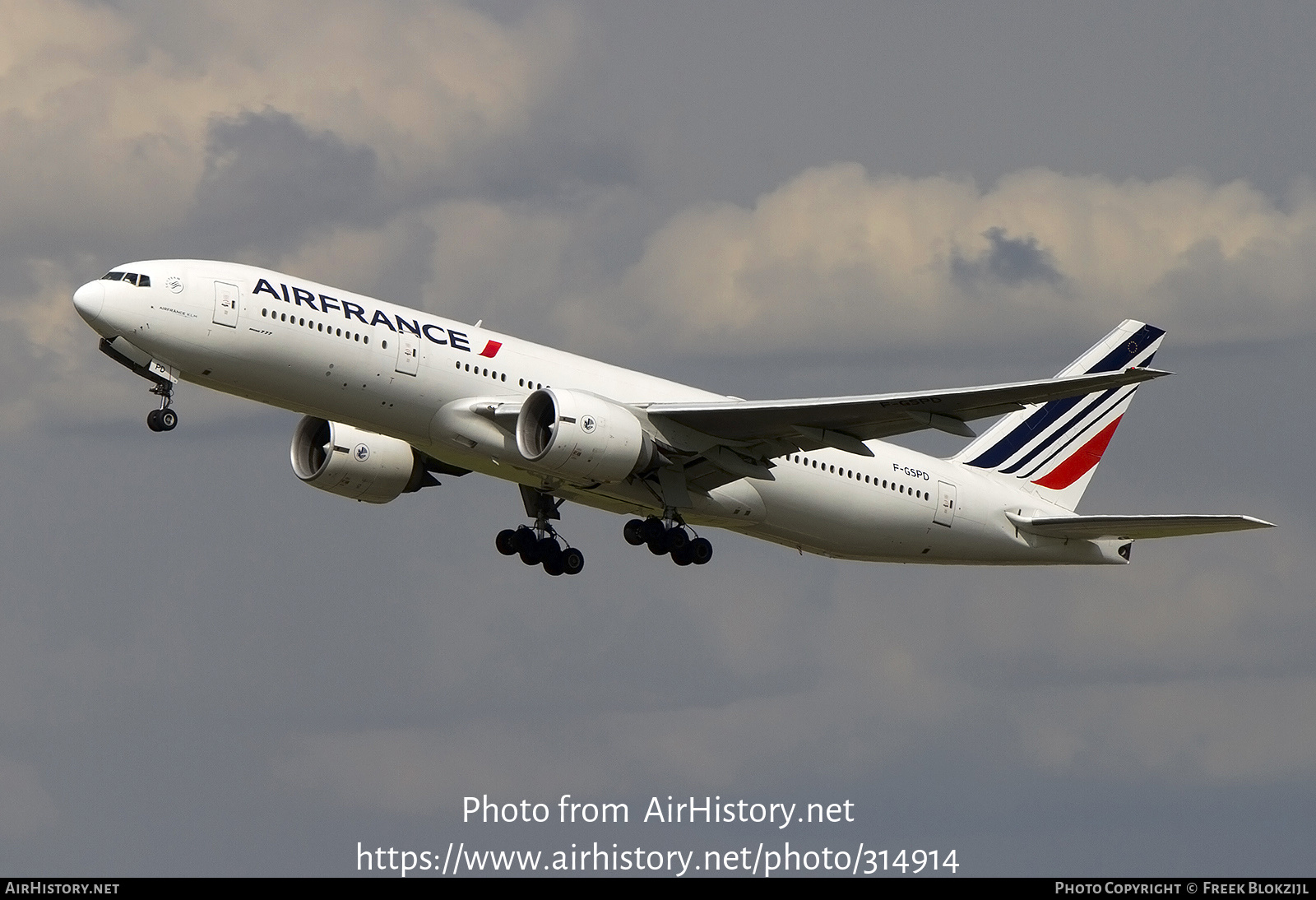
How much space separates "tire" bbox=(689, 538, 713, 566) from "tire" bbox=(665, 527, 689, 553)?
192 millimetres

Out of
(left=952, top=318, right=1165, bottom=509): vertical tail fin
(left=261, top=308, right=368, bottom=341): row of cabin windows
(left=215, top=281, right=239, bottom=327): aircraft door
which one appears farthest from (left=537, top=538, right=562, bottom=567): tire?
(left=215, top=281, right=239, bottom=327): aircraft door

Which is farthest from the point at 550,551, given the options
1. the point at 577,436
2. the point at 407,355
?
the point at 407,355

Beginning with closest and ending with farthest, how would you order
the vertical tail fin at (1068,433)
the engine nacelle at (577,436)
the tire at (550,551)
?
1. the engine nacelle at (577,436)
2. the tire at (550,551)
3. the vertical tail fin at (1068,433)

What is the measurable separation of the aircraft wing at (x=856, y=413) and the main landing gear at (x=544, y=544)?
21.0 ft

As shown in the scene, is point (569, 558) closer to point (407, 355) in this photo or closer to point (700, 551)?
point (700, 551)

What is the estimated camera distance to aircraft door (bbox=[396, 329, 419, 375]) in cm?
4750

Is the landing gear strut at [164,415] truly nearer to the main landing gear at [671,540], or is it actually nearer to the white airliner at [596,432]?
the white airliner at [596,432]

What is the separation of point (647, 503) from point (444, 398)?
6.53 m

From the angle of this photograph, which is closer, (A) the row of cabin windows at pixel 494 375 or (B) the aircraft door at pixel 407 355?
(B) the aircraft door at pixel 407 355

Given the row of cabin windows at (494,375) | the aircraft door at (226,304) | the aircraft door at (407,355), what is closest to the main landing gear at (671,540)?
the row of cabin windows at (494,375)

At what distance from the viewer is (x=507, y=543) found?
5709cm

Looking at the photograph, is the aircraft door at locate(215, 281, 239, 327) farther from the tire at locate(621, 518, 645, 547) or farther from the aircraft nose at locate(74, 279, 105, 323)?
the tire at locate(621, 518, 645, 547)

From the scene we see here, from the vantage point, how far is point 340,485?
5612 cm

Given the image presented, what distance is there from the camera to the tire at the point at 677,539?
52469mm
